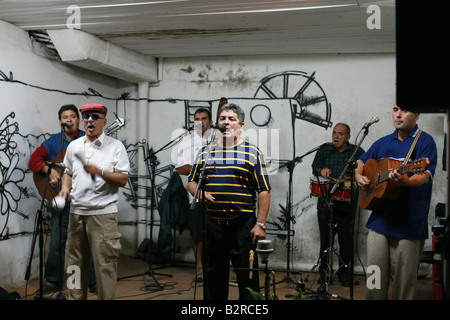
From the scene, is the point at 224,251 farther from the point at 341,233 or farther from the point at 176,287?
the point at 341,233

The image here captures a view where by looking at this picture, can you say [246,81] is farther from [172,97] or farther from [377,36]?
[377,36]

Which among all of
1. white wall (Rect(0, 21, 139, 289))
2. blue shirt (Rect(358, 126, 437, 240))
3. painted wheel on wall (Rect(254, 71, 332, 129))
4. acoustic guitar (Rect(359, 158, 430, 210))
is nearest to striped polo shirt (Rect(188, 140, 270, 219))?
acoustic guitar (Rect(359, 158, 430, 210))

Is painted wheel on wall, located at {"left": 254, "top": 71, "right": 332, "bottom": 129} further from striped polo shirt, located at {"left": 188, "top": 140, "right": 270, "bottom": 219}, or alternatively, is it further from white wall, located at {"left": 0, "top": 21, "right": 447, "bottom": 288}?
striped polo shirt, located at {"left": 188, "top": 140, "right": 270, "bottom": 219}

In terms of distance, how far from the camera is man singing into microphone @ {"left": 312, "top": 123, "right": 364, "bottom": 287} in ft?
17.9

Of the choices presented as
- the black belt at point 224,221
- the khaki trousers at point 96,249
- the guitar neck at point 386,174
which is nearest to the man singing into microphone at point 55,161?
the khaki trousers at point 96,249

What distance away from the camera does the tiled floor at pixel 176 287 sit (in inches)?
192

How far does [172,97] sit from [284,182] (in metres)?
2.16

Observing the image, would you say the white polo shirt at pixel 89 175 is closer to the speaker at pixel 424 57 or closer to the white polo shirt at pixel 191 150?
the white polo shirt at pixel 191 150

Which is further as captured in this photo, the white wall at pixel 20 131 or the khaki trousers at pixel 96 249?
the white wall at pixel 20 131

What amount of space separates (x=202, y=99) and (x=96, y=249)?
3.45 meters

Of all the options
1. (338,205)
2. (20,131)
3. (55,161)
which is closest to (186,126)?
(55,161)

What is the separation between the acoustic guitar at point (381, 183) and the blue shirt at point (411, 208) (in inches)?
2.3

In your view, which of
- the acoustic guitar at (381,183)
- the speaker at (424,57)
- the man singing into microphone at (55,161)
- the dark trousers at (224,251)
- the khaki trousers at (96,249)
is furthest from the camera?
the man singing into microphone at (55,161)

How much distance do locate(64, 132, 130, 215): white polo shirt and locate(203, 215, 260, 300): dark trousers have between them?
0.95 m
